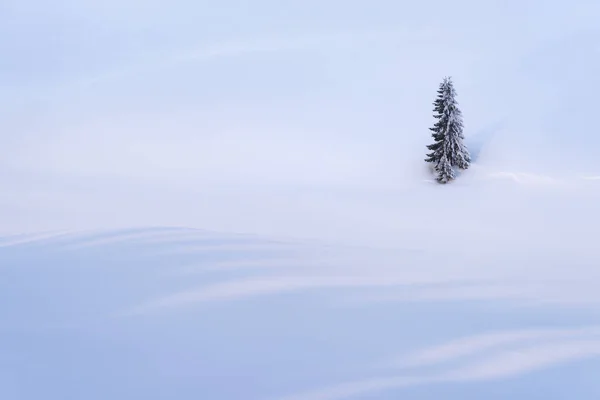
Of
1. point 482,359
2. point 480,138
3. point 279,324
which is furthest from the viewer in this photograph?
point 480,138

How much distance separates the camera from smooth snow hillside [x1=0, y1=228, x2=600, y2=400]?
3.90 m

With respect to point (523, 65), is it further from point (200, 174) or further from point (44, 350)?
point (44, 350)

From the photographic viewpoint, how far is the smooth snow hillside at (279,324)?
390 centimetres

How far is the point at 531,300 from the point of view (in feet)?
18.6

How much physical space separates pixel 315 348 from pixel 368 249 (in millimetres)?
3524

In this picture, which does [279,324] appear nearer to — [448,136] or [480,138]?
[448,136]

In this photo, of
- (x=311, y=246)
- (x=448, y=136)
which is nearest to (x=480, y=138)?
(x=448, y=136)

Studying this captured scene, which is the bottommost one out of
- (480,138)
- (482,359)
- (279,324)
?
(482,359)

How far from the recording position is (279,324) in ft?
15.7

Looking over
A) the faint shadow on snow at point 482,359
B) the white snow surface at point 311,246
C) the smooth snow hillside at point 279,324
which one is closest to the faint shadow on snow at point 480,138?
the white snow surface at point 311,246

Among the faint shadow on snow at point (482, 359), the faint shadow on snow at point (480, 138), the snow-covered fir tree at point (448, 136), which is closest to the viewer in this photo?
the faint shadow on snow at point (482, 359)

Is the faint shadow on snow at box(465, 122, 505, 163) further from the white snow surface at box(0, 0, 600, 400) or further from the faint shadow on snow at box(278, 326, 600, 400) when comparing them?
the faint shadow on snow at box(278, 326, 600, 400)

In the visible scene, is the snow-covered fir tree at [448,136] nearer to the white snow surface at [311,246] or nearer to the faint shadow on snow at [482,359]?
the white snow surface at [311,246]

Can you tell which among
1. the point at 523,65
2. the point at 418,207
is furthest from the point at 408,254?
the point at 523,65
